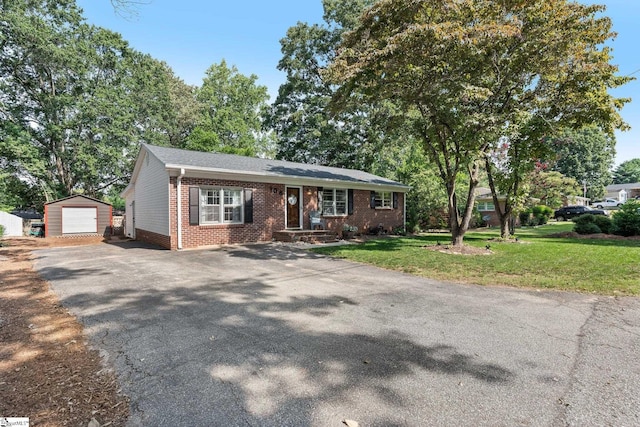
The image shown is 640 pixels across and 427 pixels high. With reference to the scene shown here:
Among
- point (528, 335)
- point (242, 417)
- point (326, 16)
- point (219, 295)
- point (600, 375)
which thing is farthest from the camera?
point (326, 16)

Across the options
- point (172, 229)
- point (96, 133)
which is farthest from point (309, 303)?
point (96, 133)

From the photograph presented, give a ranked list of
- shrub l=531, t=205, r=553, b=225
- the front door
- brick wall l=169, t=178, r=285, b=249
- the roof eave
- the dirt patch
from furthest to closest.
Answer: shrub l=531, t=205, r=553, b=225 < the front door < brick wall l=169, t=178, r=285, b=249 < the roof eave < the dirt patch

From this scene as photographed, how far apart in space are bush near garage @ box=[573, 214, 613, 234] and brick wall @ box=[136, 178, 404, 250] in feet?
32.8

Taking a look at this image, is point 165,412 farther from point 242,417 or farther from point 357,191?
point 357,191

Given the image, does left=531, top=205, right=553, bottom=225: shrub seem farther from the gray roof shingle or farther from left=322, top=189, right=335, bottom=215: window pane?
left=322, top=189, right=335, bottom=215: window pane

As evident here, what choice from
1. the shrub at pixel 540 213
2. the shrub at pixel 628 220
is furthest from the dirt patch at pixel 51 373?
the shrub at pixel 540 213

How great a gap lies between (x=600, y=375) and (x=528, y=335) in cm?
91

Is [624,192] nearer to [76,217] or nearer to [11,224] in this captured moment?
[76,217]

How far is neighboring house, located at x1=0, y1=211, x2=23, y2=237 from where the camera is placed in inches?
660

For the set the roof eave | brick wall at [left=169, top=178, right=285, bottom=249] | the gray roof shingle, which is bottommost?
brick wall at [left=169, top=178, right=285, bottom=249]

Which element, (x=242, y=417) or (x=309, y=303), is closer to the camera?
(x=242, y=417)

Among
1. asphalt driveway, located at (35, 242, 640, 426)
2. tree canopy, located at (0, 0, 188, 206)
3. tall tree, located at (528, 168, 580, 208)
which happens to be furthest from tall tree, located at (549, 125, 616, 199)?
tree canopy, located at (0, 0, 188, 206)

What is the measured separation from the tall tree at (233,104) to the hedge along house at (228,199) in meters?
14.0

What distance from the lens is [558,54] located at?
31.0ft
